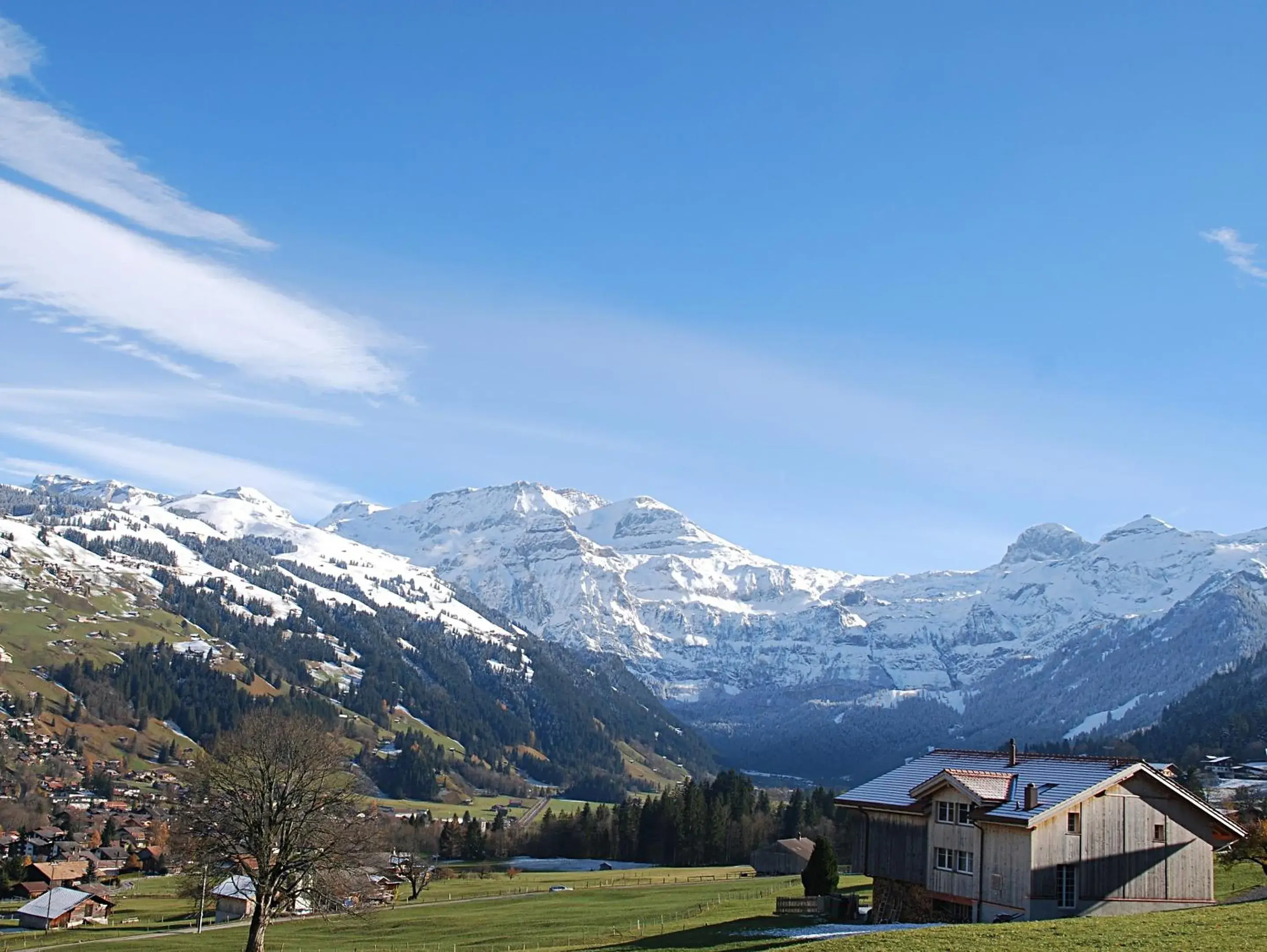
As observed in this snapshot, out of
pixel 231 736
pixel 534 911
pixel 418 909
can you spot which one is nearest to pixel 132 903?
pixel 418 909

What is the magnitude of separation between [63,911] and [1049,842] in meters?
88.3

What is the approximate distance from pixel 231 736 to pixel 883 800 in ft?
114

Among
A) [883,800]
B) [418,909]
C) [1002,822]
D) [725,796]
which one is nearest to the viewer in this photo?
[1002,822]

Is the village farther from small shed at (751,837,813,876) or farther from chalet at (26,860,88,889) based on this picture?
chalet at (26,860,88,889)

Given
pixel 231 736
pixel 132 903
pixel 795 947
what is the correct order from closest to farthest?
1. pixel 795 947
2. pixel 231 736
3. pixel 132 903

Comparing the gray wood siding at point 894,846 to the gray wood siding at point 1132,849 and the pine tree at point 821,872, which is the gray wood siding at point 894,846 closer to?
the pine tree at point 821,872

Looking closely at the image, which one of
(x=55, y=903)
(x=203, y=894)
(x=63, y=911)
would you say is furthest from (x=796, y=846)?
(x=203, y=894)

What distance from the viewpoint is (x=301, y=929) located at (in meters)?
81.2

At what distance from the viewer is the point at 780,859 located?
398 ft

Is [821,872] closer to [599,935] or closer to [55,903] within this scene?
[599,935]

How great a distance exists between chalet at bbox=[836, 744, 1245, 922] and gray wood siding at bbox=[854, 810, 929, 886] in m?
0.07

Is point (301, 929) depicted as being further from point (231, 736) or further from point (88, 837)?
point (88, 837)

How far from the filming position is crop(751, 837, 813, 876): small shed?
12050 centimetres

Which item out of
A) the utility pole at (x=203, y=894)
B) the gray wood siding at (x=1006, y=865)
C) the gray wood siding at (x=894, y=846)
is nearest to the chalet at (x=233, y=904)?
the utility pole at (x=203, y=894)
